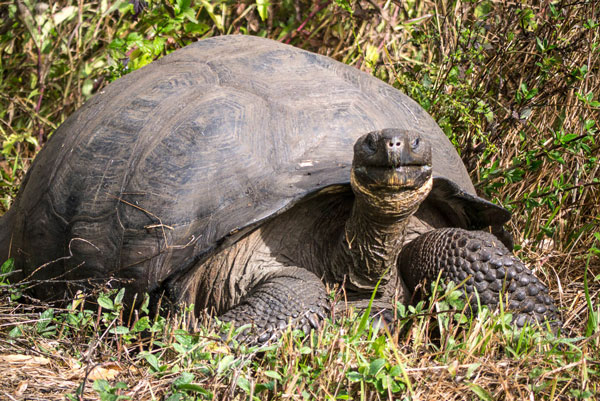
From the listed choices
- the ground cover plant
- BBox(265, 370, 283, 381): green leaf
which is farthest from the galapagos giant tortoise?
BBox(265, 370, 283, 381): green leaf

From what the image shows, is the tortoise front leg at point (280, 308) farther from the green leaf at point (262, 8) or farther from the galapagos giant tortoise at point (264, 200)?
the green leaf at point (262, 8)

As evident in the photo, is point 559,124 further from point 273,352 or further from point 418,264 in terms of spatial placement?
point 273,352

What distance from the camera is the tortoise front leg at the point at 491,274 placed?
2996 millimetres

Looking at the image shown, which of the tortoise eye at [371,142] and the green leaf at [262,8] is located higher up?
the green leaf at [262,8]

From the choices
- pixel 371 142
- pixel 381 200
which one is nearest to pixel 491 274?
pixel 381 200

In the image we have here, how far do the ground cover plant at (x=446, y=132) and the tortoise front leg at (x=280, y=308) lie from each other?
0.09 meters

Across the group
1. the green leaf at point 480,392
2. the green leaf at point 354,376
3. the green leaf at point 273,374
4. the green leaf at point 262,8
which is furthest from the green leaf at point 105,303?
the green leaf at point 262,8

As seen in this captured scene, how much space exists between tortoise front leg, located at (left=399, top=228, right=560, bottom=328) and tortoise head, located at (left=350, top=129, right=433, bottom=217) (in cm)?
36

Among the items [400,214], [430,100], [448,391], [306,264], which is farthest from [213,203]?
[430,100]

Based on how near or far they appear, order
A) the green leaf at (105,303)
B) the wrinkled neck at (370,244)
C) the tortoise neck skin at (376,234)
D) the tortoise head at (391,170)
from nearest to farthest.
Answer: the green leaf at (105,303) < the tortoise head at (391,170) < the tortoise neck skin at (376,234) < the wrinkled neck at (370,244)

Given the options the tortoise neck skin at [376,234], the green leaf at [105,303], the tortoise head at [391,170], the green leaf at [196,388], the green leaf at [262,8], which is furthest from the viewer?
the green leaf at [262,8]

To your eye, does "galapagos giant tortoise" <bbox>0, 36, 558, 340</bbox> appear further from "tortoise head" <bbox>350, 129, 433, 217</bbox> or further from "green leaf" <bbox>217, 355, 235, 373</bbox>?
"green leaf" <bbox>217, 355, 235, 373</bbox>

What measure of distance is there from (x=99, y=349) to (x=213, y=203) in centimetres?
74

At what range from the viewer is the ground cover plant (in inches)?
88.5
